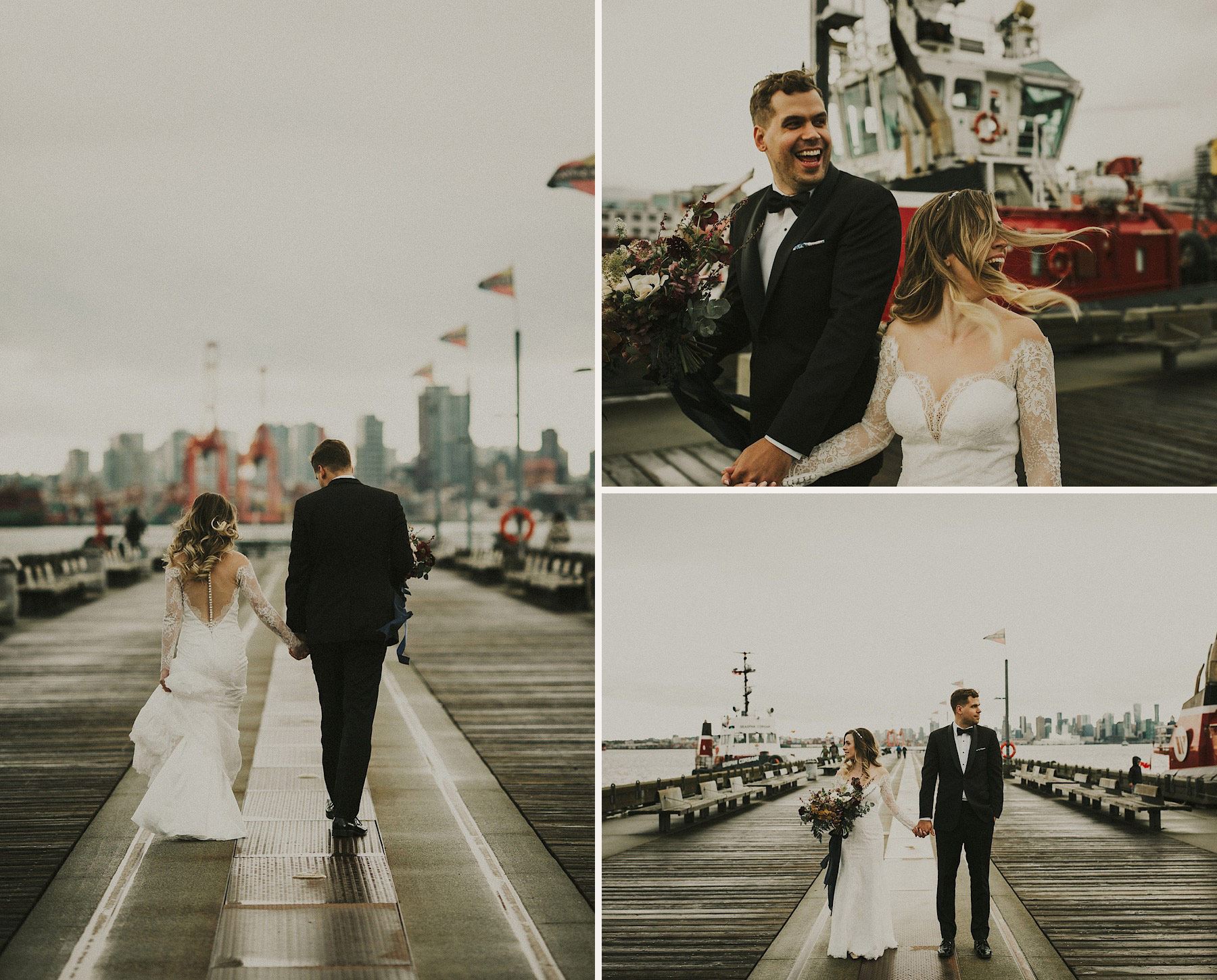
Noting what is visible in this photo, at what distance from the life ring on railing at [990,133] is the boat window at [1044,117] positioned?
0.07m

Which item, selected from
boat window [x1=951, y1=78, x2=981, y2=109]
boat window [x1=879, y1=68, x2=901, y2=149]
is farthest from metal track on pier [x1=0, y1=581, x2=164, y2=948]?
boat window [x1=951, y1=78, x2=981, y2=109]

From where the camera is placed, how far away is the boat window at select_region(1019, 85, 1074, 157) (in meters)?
4.05

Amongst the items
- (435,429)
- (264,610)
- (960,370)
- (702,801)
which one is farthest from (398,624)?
(435,429)

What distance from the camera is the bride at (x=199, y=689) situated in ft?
16.8

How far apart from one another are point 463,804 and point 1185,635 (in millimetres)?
3301

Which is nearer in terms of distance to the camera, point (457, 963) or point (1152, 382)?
point (457, 963)

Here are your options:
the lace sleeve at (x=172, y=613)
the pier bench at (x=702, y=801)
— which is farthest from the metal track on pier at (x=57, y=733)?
the pier bench at (x=702, y=801)

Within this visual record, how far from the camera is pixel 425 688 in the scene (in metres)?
10.1

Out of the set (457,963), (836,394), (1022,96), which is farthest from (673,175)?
(457,963)

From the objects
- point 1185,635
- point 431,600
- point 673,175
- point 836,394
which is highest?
point 673,175

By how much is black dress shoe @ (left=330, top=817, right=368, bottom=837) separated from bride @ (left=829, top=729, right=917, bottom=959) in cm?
207

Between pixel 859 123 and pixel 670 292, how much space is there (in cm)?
79

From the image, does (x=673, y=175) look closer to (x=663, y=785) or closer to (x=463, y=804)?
(x=663, y=785)

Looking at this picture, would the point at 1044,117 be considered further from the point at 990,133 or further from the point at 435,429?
the point at 435,429
